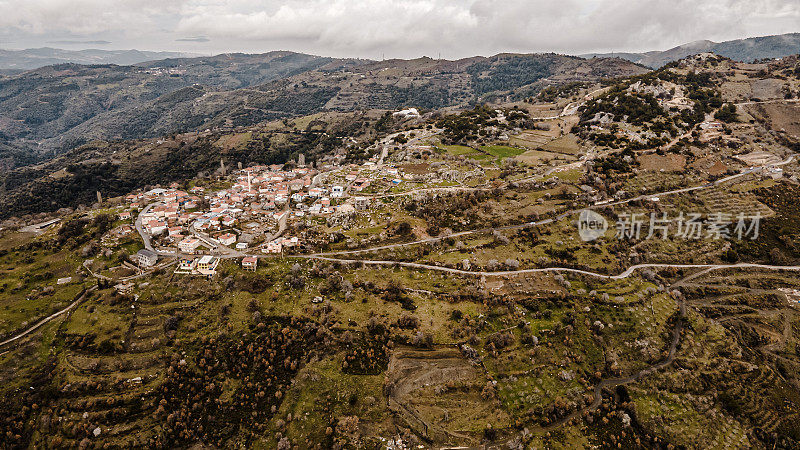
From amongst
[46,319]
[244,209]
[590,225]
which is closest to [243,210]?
[244,209]

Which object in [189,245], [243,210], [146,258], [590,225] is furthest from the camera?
[243,210]

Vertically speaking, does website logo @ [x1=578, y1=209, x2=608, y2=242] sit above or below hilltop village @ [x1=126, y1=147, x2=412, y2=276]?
above

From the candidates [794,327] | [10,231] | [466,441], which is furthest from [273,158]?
[794,327]

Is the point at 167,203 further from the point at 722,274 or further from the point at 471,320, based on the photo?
the point at 722,274

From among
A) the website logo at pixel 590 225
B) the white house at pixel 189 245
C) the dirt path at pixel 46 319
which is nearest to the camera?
the dirt path at pixel 46 319

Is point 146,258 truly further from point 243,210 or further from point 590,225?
point 590,225

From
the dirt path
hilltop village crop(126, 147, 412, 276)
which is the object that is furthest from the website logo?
the dirt path

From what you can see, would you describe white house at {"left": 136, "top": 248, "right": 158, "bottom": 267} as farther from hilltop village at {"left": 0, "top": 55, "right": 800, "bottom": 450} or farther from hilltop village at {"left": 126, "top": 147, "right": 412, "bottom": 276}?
hilltop village at {"left": 0, "top": 55, "right": 800, "bottom": 450}

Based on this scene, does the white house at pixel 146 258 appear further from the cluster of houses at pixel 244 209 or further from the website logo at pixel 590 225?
the website logo at pixel 590 225

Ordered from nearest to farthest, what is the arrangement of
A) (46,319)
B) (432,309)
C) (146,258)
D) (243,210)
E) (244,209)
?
(46,319), (432,309), (146,258), (243,210), (244,209)

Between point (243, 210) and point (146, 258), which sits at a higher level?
point (243, 210)

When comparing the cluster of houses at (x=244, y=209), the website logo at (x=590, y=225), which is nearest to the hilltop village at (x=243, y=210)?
the cluster of houses at (x=244, y=209)
